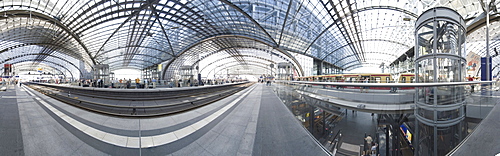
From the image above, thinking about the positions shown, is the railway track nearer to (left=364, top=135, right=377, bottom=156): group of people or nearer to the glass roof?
(left=364, top=135, right=377, bottom=156): group of people

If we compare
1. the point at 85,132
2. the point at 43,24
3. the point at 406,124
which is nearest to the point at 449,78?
the point at 406,124

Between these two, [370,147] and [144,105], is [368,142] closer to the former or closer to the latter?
[370,147]

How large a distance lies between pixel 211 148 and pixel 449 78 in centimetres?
800

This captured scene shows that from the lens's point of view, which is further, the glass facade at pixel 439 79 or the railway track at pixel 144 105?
the railway track at pixel 144 105

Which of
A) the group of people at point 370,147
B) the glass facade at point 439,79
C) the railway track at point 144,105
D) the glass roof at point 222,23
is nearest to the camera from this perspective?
the group of people at point 370,147

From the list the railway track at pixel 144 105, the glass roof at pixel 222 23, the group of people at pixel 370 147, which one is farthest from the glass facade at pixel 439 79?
the glass roof at pixel 222 23

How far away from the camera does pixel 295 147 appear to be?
7.87 ft

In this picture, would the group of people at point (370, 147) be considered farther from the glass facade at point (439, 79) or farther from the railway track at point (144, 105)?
the railway track at point (144, 105)

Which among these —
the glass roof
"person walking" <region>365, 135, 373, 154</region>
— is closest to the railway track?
"person walking" <region>365, 135, 373, 154</region>

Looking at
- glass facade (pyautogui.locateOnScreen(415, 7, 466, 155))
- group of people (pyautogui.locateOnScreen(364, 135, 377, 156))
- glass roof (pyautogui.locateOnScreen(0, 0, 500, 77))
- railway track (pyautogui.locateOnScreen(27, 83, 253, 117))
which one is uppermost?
glass roof (pyautogui.locateOnScreen(0, 0, 500, 77))

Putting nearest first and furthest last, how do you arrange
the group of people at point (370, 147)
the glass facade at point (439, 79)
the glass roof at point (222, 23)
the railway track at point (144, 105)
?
the group of people at point (370, 147)
the glass facade at point (439, 79)
the railway track at point (144, 105)
the glass roof at point (222, 23)

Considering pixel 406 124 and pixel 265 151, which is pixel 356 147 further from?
pixel 265 151

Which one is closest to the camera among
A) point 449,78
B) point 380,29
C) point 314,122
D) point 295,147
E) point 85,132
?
point 295,147

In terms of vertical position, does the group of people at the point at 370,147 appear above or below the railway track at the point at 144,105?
above
